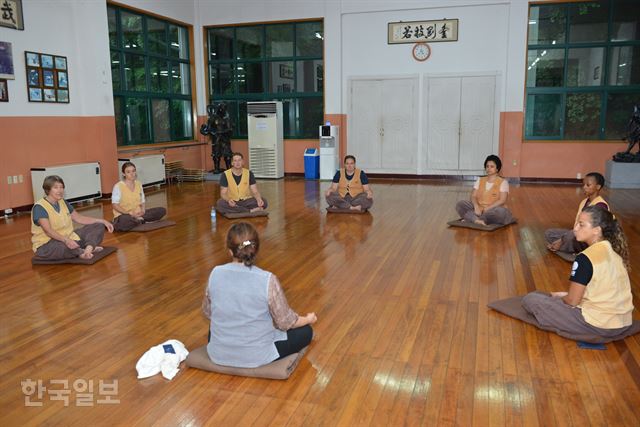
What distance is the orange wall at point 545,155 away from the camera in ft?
34.5

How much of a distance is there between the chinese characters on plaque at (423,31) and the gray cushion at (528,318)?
817cm

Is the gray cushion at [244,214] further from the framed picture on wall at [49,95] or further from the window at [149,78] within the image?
the window at [149,78]

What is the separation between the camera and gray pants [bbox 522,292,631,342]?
3082 mm

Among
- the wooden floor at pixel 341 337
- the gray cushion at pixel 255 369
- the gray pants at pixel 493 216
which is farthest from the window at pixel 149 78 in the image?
the gray cushion at pixel 255 369

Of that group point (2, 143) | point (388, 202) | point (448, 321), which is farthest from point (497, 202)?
point (2, 143)

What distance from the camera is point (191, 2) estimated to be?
12023 millimetres

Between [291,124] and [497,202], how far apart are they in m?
7.03

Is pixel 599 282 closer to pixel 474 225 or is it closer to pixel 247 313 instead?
pixel 247 313

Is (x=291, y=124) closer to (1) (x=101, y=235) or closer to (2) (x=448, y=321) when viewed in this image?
(1) (x=101, y=235)

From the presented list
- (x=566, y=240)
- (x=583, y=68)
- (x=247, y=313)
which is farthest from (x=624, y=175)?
(x=247, y=313)

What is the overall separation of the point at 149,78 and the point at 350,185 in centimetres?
570

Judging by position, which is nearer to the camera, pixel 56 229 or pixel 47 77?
pixel 56 229

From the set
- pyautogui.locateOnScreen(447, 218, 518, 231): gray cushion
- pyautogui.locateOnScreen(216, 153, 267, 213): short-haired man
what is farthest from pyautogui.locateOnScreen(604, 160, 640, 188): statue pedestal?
pyautogui.locateOnScreen(216, 153, 267, 213): short-haired man

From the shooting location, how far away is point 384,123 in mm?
11516
